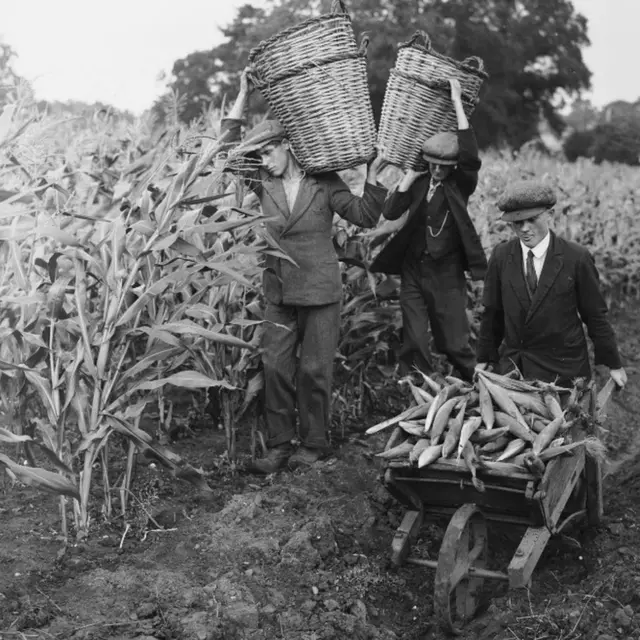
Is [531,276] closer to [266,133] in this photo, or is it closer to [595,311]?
[595,311]

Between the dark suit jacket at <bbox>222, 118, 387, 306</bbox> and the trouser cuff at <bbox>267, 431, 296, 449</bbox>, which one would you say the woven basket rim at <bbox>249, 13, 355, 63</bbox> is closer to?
the dark suit jacket at <bbox>222, 118, 387, 306</bbox>

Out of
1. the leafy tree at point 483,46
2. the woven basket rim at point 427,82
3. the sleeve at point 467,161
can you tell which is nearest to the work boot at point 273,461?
the sleeve at point 467,161

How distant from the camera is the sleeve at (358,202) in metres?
4.75

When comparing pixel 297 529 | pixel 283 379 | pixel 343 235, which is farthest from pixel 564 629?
pixel 343 235

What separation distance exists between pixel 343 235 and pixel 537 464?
8.50 ft

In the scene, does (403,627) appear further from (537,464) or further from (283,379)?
(283,379)

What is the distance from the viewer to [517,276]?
4391 millimetres

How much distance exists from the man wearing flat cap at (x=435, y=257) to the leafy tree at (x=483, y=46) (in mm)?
16996

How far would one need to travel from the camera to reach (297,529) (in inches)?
163

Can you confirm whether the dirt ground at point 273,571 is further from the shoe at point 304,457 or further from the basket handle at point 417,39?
the basket handle at point 417,39

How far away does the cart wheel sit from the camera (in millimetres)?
3420

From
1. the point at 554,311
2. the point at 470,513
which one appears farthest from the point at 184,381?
the point at 554,311

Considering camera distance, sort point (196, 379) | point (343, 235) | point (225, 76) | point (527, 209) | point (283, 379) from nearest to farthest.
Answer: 1. point (196, 379)
2. point (527, 209)
3. point (283, 379)
4. point (343, 235)
5. point (225, 76)

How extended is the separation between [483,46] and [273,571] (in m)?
31.3
